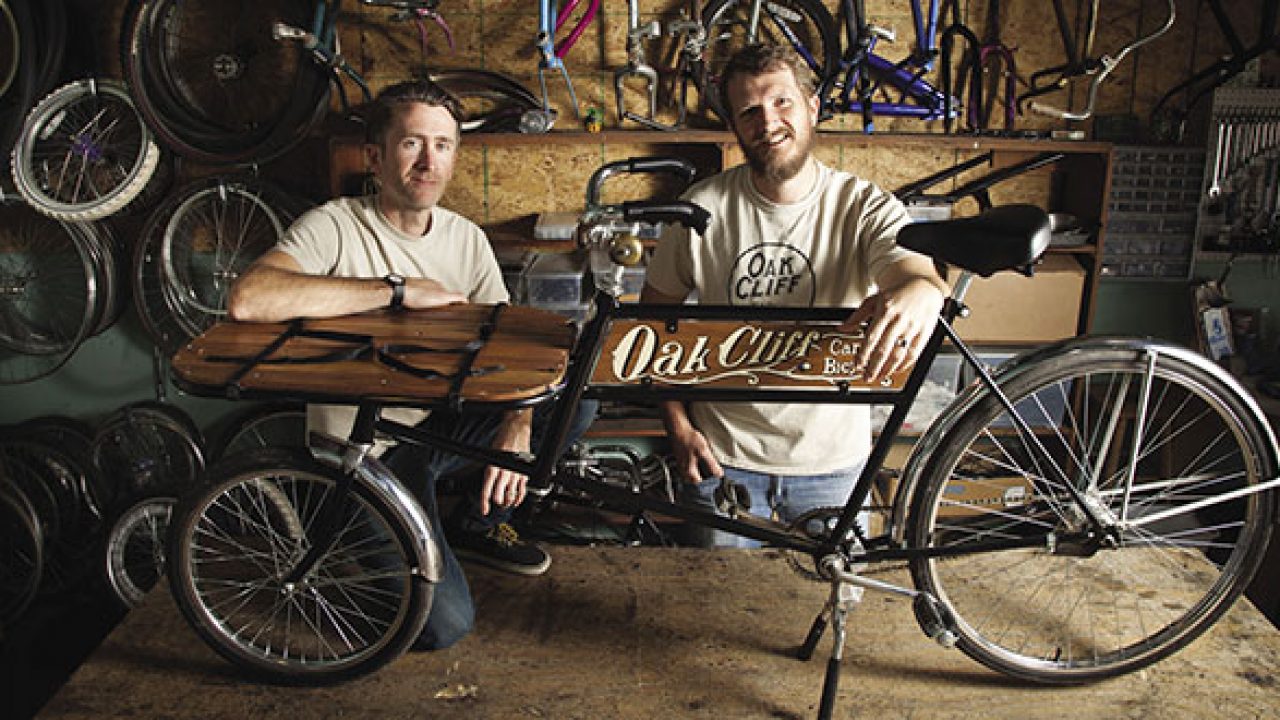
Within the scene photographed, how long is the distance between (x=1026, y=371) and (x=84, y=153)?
3.26 metres

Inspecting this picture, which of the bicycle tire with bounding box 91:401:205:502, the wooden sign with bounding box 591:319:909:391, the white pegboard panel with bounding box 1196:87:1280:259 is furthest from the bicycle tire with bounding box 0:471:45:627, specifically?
the white pegboard panel with bounding box 1196:87:1280:259

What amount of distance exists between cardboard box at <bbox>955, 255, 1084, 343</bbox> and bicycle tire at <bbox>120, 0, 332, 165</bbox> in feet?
8.30

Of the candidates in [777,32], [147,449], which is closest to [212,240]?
[147,449]

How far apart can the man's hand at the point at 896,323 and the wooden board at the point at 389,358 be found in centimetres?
52

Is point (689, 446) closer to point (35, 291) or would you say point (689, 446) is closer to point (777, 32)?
point (777, 32)

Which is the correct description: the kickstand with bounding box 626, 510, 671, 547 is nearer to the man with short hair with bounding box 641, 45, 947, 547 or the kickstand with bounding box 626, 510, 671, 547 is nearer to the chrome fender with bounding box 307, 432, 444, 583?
the man with short hair with bounding box 641, 45, 947, 547

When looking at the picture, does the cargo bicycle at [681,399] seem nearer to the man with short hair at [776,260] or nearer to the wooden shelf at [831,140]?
the man with short hair at [776,260]

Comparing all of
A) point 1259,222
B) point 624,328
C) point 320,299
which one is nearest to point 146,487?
point 320,299

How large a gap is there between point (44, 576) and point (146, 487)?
535 mm

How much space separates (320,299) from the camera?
1.65 m

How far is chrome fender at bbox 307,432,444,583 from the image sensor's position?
4.73 ft

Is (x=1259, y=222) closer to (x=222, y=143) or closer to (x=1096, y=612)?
(x=1096, y=612)

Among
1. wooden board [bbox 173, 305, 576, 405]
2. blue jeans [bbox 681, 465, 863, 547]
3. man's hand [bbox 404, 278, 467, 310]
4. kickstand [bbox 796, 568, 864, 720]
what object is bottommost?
kickstand [bbox 796, 568, 864, 720]

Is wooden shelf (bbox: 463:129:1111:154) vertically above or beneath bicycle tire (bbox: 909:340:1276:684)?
above
